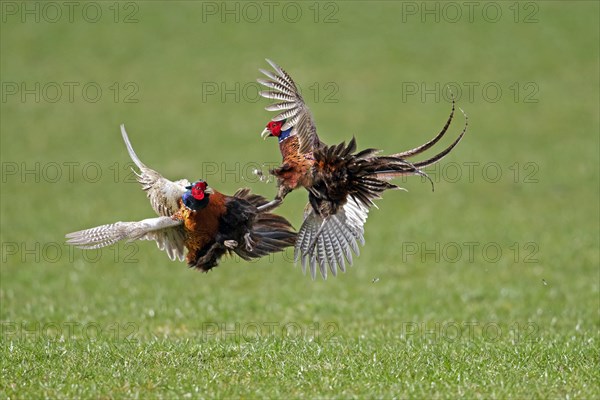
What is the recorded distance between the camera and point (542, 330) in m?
10.6

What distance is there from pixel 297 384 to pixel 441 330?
4.06 metres

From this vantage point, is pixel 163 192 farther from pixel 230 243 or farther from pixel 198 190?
pixel 230 243

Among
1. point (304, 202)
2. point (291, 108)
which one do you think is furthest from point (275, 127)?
point (304, 202)

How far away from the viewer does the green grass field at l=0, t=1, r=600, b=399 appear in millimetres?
7559

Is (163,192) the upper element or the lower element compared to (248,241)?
upper

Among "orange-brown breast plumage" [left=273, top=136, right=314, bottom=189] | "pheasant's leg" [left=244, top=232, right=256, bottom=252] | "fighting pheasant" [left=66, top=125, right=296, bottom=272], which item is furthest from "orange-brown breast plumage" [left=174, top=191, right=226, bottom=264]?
"orange-brown breast plumage" [left=273, top=136, right=314, bottom=189]

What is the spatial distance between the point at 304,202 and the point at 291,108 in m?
12.0

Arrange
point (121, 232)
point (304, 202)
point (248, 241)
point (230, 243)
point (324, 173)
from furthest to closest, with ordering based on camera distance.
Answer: point (304, 202), point (248, 241), point (230, 243), point (121, 232), point (324, 173)

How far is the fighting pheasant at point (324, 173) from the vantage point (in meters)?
7.35

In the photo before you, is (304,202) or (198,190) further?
(304,202)

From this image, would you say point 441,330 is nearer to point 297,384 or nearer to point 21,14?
point 297,384

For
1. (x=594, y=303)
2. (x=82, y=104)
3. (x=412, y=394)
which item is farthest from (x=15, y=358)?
(x=82, y=104)

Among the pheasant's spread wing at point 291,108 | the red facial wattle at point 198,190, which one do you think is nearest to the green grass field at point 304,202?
the red facial wattle at point 198,190

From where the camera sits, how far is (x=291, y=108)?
7.74m
